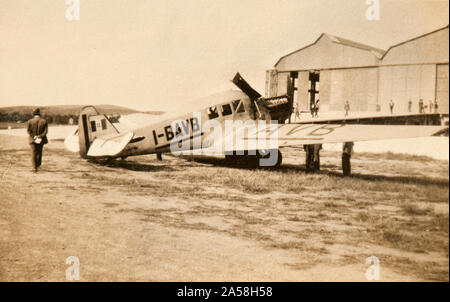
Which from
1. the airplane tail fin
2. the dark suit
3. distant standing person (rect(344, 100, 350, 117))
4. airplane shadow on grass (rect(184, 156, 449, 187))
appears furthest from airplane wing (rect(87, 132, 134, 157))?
distant standing person (rect(344, 100, 350, 117))

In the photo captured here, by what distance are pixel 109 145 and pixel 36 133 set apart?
1773 millimetres

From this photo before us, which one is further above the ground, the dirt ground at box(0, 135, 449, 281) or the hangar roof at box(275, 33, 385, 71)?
the hangar roof at box(275, 33, 385, 71)

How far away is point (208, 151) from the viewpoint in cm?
863

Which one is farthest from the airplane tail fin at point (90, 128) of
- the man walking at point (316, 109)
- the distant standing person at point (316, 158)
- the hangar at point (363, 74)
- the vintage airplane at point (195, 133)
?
the man walking at point (316, 109)

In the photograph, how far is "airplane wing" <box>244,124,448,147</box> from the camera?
5125mm

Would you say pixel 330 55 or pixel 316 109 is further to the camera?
pixel 316 109

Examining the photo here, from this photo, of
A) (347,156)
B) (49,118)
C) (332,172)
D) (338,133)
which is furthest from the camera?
(332,172)

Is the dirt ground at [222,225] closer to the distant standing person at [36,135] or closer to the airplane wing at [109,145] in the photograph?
the distant standing person at [36,135]

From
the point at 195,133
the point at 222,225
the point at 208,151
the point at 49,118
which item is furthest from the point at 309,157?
the point at 49,118

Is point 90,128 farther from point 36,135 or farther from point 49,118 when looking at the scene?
point 36,135

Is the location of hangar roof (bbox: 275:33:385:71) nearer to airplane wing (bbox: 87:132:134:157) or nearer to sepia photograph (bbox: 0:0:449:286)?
sepia photograph (bbox: 0:0:449:286)

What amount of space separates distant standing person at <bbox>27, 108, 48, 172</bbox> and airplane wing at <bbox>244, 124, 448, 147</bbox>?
4698mm
